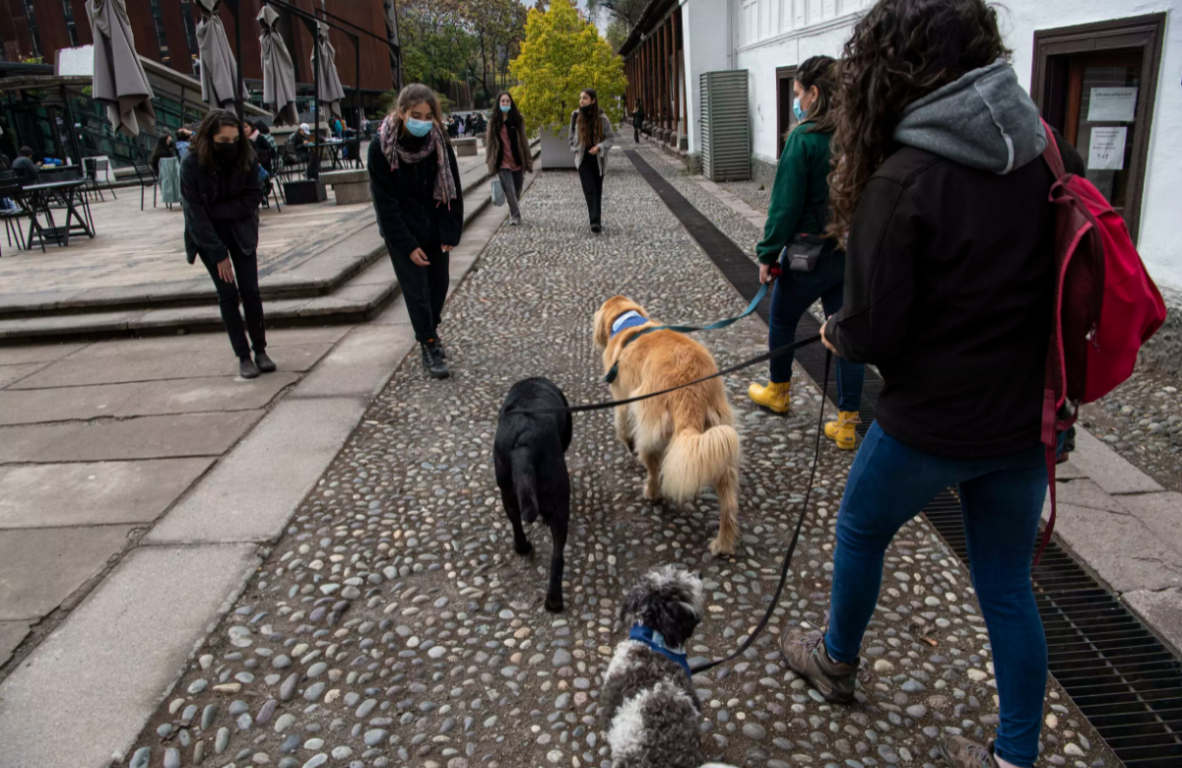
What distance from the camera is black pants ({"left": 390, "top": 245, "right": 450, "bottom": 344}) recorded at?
5.58 m

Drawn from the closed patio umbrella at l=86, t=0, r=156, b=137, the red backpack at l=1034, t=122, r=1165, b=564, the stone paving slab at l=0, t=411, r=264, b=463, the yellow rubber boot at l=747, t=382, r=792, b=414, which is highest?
the closed patio umbrella at l=86, t=0, r=156, b=137

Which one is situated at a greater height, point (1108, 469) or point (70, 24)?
point (70, 24)

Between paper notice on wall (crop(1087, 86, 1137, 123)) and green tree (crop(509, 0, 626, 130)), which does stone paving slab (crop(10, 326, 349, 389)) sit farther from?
green tree (crop(509, 0, 626, 130))

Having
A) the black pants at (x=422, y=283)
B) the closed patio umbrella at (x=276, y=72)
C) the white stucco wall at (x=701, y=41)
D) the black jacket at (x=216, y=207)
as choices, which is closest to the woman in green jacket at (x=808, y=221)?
the black pants at (x=422, y=283)

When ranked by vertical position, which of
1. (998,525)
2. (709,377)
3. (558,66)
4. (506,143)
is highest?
(558,66)

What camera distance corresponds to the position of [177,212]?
1578 centimetres

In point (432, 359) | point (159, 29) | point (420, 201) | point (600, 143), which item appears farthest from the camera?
point (159, 29)

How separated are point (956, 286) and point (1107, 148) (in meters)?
5.07

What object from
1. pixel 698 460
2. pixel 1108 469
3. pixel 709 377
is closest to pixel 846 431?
pixel 1108 469

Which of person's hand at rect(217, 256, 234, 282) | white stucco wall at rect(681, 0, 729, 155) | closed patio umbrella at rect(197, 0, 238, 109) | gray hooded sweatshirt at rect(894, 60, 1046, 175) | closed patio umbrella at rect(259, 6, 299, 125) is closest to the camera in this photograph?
gray hooded sweatshirt at rect(894, 60, 1046, 175)

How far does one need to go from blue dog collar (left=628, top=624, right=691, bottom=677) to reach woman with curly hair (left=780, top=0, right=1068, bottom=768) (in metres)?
0.67

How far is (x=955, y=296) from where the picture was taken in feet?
5.63

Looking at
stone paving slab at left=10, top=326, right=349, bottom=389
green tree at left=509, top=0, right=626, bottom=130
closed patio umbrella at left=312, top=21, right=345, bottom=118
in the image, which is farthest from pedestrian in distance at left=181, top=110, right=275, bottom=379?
green tree at left=509, top=0, right=626, bottom=130

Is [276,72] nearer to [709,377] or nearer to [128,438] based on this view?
[128,438]
